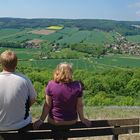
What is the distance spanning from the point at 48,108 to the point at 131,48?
15135 cm

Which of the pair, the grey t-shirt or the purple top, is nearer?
the grey t-shirt

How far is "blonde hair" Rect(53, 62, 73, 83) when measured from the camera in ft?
19.9

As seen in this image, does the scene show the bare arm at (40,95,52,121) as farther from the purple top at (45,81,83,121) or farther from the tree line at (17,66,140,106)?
the tree line at (17,66,140,106)

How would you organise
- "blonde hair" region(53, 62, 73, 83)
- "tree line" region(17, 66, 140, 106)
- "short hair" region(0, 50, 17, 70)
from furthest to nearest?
1. "tree line" region(17, 66, 140, 106)
2. "blonde hair" region(53, 62, 73, 83)
3. "short hair" region(0, 50, 17, 70)

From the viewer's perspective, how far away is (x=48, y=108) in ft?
20.6

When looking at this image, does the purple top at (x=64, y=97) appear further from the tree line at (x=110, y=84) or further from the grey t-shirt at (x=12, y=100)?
the tree line at (x=110, y=84)

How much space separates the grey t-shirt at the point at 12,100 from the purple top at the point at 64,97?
430 mm

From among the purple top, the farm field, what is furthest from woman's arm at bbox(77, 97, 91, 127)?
the farm field

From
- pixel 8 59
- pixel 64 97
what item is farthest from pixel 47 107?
pixel 8 59

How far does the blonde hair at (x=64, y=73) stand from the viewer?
A: 239 inches

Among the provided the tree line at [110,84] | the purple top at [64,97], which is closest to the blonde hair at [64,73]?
the purple top at [64,97]

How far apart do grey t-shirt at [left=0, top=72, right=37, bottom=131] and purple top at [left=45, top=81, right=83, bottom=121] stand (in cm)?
43

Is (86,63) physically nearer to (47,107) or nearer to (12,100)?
(47,107)

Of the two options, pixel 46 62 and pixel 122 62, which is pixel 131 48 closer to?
pixel 122 62
